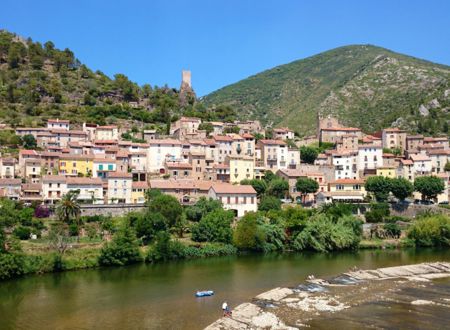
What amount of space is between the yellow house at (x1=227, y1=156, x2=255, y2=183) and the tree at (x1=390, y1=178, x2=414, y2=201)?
1856 cm

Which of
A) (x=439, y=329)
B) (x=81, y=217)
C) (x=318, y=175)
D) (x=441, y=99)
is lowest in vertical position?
(x=439, y=329)

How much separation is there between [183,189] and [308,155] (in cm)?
2530

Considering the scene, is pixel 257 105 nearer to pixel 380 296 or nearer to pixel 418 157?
pixel 418 157

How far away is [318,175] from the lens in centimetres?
7300

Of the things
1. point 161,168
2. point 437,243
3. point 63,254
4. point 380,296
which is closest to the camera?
point 380,296

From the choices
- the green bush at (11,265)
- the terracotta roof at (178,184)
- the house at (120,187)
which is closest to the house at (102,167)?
the house at (120,187)

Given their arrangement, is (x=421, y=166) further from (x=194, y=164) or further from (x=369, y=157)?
(x=194, y=164)

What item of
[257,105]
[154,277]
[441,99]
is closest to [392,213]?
[154,277]

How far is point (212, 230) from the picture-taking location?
164 ft

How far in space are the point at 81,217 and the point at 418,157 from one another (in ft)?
163

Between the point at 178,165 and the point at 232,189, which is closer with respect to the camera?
the point at 232,189

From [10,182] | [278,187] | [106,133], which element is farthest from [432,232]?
[106,133]

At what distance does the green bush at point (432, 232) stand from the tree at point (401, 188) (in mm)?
8847

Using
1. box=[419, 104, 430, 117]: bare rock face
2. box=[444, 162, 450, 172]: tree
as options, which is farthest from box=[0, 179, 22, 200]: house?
box=[419, 104, 430, 117]: bare rock face
